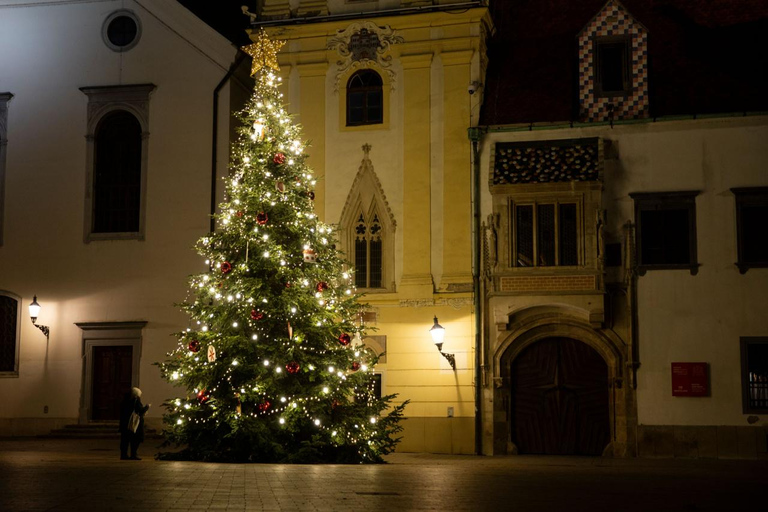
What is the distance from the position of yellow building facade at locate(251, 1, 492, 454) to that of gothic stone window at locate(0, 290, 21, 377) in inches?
363

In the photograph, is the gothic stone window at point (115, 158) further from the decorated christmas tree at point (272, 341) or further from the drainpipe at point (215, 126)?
the decorated christmas tree at point (272, 341)

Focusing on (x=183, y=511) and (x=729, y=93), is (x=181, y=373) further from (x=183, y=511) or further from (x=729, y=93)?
(x=729, y=93)

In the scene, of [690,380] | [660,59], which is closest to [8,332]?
[690,380]

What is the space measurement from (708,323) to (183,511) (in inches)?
695

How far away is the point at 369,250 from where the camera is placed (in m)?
29.4

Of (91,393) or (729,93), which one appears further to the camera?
(91,393)

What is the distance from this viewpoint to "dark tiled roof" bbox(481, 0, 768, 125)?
2809 cm

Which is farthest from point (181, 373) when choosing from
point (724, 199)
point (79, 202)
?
point (724, 199)

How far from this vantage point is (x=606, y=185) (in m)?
27.7

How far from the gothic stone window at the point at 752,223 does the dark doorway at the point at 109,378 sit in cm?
1629

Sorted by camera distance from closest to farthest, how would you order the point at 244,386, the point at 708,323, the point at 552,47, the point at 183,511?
1. the point at 183,511
2. the point at 244,386
3. the point at 708,323
4. the point at 552,47

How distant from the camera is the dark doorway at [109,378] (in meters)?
30.3

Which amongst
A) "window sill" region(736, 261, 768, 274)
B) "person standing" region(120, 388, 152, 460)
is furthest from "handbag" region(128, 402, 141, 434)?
"window sill" region(736, 261, 768, 274)

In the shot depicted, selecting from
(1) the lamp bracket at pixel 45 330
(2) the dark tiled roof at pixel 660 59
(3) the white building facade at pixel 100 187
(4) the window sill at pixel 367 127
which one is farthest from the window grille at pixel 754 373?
(1) the lamp bracket at pixel 45 330
